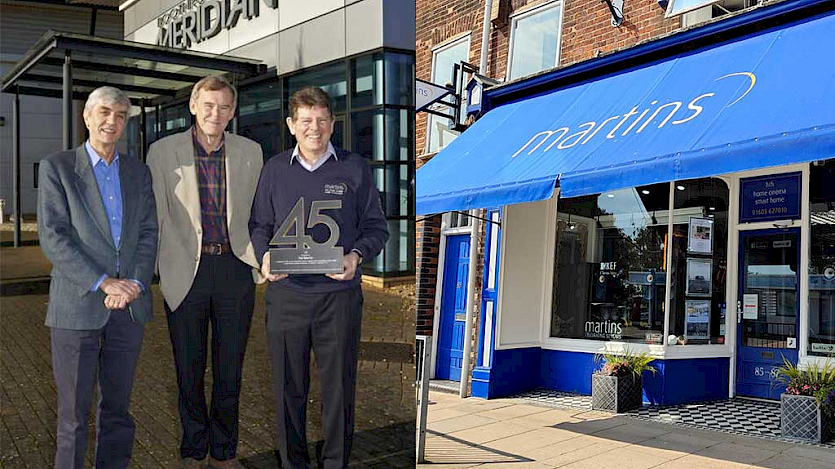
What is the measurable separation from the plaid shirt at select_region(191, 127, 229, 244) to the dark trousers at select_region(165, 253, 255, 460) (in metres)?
0.07

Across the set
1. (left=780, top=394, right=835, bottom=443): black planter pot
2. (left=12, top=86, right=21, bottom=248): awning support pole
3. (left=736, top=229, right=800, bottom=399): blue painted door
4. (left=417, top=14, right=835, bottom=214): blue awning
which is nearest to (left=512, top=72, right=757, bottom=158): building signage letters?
(left=417, top=14, right=835, bottom=214): blue awning

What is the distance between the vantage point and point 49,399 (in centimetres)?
205

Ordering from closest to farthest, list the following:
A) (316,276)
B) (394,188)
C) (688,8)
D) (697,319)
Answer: (316,276) < (394,188) < (688,8) < (697,319)

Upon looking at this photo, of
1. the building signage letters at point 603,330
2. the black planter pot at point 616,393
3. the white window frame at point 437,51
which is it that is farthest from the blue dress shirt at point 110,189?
the white window frame at point 437,51

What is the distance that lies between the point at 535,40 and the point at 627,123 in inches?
130

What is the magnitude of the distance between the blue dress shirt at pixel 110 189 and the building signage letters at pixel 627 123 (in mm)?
4830

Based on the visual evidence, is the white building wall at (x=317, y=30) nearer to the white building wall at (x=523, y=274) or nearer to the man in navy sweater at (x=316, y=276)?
the man in navy sweater at (x=316, y=276)

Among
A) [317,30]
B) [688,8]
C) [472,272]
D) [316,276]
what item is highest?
[688,8]

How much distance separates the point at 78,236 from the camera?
79.4 inches

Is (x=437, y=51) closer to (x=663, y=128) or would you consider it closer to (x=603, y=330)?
(x=603, y=330)

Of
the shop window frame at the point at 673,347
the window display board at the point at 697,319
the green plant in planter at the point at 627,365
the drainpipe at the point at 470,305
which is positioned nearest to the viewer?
the green plant in planter at the point at 627,365

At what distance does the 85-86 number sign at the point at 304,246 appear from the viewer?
7.50 ft

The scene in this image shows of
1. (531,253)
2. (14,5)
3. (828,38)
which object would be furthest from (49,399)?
(531,253)

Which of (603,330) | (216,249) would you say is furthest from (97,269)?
(603,330)
